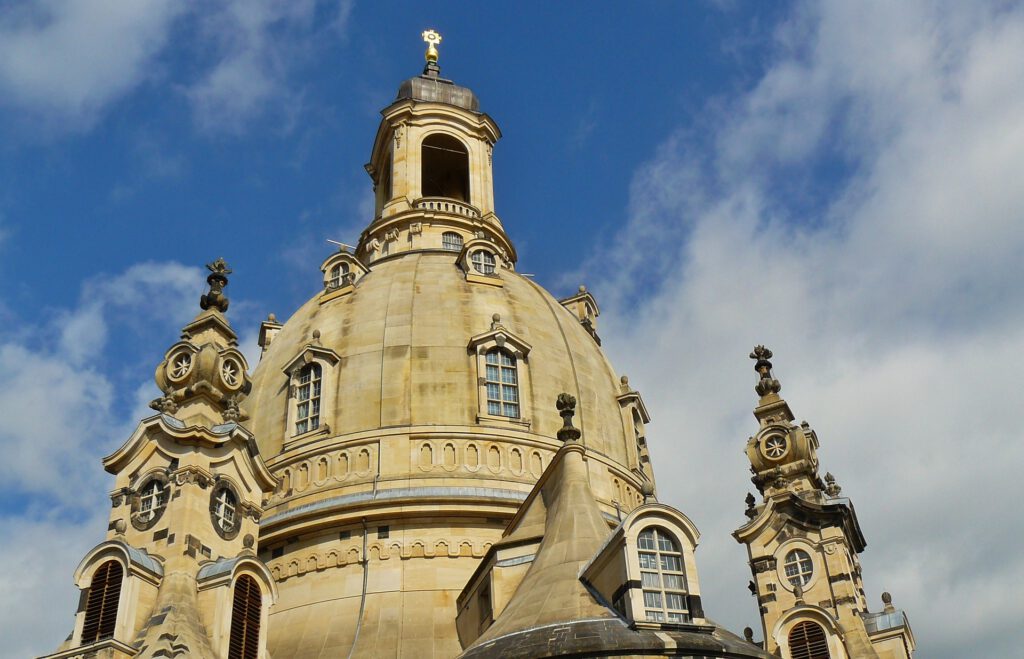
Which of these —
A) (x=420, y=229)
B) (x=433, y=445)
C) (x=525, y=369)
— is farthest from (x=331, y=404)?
(x=420, y=229)

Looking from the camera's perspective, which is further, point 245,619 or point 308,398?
point 308,398

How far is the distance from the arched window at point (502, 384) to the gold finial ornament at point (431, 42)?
965 inches

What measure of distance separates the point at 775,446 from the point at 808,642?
7.12 meters

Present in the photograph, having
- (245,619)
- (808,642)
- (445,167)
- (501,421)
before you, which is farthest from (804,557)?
(445,167)

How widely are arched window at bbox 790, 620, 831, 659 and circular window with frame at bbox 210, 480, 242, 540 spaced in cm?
1622

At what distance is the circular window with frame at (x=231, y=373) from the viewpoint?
3105 cm

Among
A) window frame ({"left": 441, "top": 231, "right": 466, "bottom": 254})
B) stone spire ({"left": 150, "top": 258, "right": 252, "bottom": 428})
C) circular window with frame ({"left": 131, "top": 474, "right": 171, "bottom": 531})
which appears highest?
window frame ({"left": 441, "top": 231, "right": 466, "bottom": 254})

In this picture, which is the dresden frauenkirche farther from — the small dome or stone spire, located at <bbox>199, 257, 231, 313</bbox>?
the small dome

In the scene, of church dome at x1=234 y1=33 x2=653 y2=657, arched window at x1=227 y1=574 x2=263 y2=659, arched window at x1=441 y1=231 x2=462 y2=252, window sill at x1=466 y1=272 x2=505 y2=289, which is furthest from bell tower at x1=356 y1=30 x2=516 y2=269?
arched window at x1=227 y1=574 x2=263 y2=659

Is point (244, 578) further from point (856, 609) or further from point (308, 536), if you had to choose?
point (856, 609)

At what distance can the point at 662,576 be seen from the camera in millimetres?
23750

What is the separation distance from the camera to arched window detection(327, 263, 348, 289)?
41562 mm

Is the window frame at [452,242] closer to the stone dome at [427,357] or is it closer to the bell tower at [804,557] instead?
the stone dome at [427,357]

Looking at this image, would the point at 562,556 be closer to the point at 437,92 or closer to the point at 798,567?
the point at 798,567
